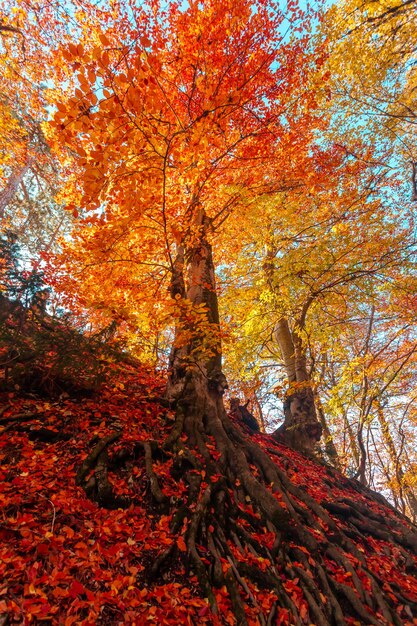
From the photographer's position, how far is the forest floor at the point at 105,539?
2160 mm

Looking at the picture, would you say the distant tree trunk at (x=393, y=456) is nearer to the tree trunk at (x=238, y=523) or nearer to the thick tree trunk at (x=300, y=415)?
the thick tree trunk at (x=300, y=415)

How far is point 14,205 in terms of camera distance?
18.0 meters

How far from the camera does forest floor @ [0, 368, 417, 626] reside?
2160mm

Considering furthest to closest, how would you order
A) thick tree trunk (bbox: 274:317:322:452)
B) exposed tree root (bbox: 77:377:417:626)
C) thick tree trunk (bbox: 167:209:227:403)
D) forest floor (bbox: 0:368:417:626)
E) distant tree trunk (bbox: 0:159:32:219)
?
1. distant tree trunk (bbox: 0:159:32:219)
2. thick tree trunk (bbox: 274:317:322:452)
3. thick tree trunk (bbox: 167:209:227:403)
4. exposed tree root (bbox: 77:377:417:626)
5. forest floor (bbox: 0:368:417:626)

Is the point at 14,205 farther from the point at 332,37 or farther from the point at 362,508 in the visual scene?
the point at 362,508

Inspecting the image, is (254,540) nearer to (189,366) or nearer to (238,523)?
(238,523)

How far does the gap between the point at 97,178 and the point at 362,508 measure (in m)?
7.62

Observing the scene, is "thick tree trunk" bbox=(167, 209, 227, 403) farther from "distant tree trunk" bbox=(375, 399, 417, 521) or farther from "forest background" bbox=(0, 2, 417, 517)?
"distant tree trunk" bbox=(375, 399, 417, 521)

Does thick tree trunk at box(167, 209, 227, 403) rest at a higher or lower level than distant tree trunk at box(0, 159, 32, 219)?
lower

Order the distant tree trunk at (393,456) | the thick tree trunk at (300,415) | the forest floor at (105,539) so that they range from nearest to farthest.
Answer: the forest floor at (105,539) → the distant tree trunk at (393,456) → the thick tree trunk at (300,415)

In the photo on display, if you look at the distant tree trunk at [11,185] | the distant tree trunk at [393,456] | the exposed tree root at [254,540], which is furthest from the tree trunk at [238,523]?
the distant tree trunk at [11,185]

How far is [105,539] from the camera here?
275cm

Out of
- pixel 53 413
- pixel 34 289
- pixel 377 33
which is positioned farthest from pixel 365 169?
pixel 53 413

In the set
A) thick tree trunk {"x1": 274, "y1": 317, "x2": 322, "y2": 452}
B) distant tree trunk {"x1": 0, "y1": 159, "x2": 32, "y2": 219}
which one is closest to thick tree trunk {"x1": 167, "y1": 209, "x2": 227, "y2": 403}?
thick tree trunk {"x1": 274, "y1": 317, "x2": 322, "y2": 452}
